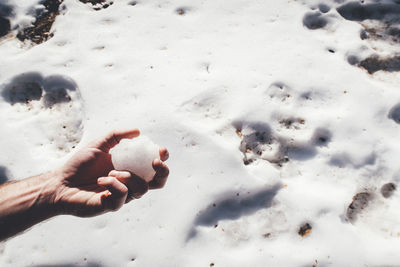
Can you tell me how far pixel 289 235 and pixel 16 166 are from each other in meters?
2.49

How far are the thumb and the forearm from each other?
0.54 metres

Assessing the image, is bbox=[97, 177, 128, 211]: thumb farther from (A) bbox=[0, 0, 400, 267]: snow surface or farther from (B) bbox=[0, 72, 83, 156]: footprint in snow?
(B) bbox=[0, 72, 83, 156]: footprint in snow

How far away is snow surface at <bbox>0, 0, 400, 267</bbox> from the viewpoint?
2.27m

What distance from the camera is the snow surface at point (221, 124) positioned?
2270mm

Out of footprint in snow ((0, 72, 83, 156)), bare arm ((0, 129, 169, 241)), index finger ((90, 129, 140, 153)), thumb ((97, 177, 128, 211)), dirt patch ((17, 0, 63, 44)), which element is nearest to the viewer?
thumb ((97, 177, 128, 211))

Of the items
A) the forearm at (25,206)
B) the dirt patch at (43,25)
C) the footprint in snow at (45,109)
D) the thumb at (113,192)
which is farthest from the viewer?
the dirt patch at (43,25)

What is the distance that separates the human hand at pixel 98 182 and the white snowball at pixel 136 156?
0.13 feet

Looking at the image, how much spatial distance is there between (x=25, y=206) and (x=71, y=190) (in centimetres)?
39

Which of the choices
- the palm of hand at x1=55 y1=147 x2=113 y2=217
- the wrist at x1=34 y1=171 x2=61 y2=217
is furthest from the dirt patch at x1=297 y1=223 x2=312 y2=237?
the wrist at x1=34 y1=171 x2=61 y2=217

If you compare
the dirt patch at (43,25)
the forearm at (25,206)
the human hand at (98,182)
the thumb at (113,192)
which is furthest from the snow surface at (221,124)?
the thumb at (113,192)

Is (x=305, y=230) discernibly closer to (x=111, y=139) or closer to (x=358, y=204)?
(x=358, y=204)

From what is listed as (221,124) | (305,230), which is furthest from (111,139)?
(305,230)

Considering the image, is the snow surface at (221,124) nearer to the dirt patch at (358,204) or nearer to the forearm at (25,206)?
the dirt patch at (358,204)

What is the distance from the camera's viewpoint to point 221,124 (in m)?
2.68
